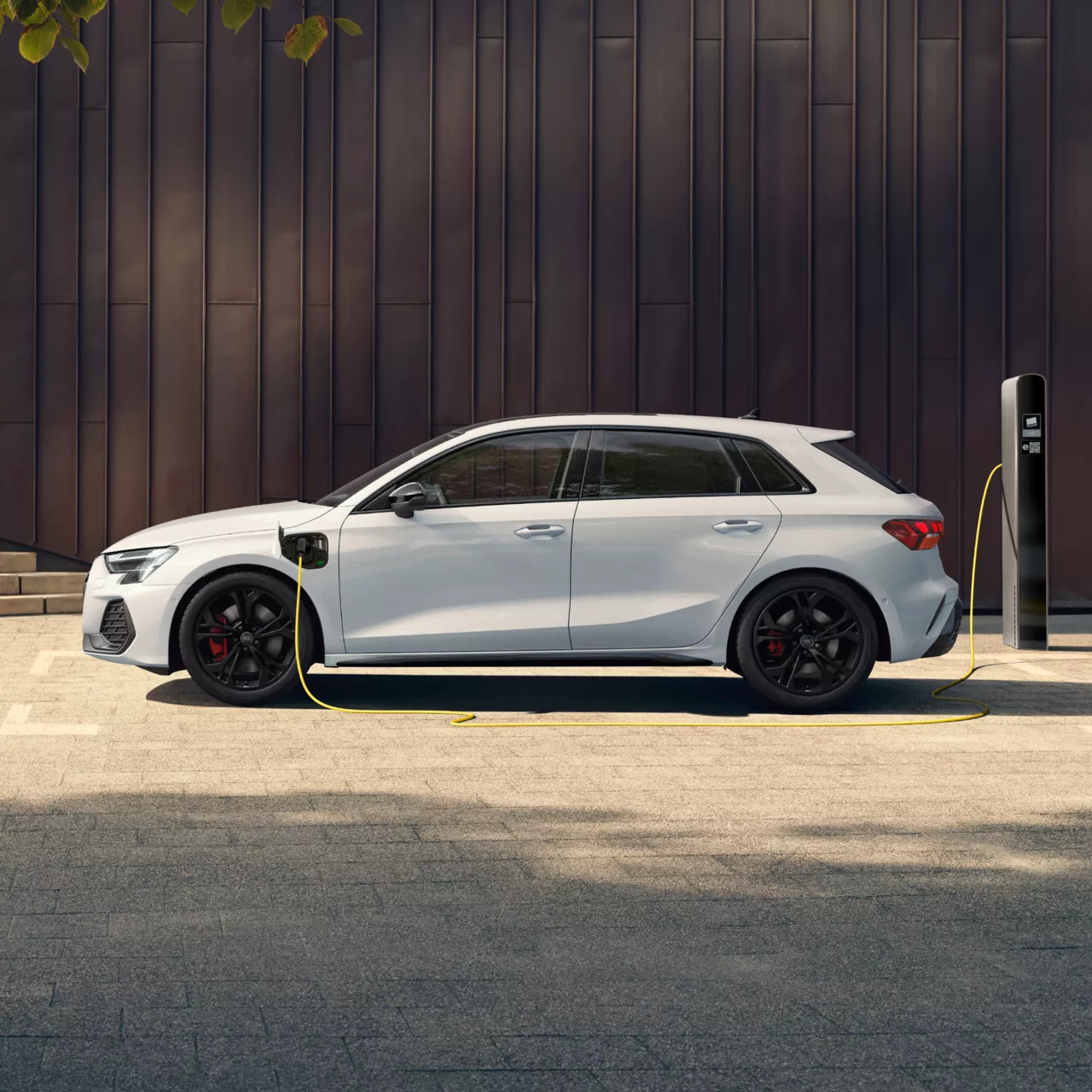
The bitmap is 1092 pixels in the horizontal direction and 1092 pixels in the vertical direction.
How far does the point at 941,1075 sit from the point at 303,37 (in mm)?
4531

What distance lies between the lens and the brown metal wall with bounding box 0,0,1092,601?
15320 millimetres

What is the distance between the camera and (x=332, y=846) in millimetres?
5727

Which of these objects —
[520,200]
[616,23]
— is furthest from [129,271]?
[616,23]

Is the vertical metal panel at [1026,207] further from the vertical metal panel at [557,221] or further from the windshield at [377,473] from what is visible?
Answer: the windshield at [377,473]

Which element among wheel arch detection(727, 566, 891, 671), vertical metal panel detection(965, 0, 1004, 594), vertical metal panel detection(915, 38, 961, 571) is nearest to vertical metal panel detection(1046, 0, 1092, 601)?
vertical metal panel detection(965, 0, 1004, 594)

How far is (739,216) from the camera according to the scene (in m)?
15.4

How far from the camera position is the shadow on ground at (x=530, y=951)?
3.63 metres

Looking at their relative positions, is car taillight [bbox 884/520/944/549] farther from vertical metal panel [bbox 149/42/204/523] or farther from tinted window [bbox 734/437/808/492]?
vertical metal panel [bbox 149/42/204/523]

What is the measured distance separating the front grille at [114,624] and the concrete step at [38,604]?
6.12 m

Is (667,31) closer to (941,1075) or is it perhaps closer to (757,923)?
(757,923)

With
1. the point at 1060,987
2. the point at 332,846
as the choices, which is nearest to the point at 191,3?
the point at 332,846

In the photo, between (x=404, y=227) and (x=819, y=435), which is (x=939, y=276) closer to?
(x=404, y=227)

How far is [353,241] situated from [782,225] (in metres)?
4.21

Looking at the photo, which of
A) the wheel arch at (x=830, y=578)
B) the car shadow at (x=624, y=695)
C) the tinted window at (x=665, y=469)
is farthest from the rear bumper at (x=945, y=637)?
the tinted window at (x=665, y=469)
